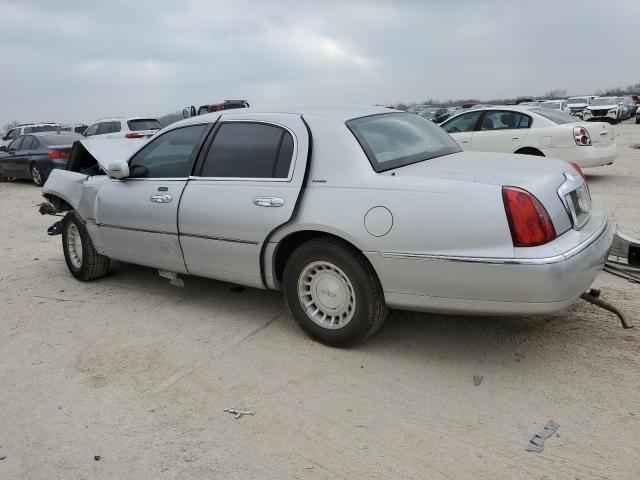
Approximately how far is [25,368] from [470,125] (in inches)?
348

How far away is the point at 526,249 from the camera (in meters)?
2.96

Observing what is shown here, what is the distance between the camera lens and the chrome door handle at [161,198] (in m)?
4.40

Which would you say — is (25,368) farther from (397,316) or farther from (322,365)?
(397,316)

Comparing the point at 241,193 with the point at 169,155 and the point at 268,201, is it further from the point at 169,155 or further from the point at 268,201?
the point at 169,155

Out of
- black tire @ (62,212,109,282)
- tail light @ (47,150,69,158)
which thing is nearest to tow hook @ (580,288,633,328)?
black tire @ (62,212,109,282)

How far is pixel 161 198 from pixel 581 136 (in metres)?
7.70

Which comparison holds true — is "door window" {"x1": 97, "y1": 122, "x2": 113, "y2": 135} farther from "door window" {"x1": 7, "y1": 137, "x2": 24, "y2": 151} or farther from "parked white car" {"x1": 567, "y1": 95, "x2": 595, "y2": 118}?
"parked white car" {"x1": 567, "y1": 95, "x2": 595, "y2": 118}

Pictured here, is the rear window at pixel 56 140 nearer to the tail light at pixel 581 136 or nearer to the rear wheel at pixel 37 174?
the rear wheel at pixel 37 174

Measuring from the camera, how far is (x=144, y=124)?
56.6 feet

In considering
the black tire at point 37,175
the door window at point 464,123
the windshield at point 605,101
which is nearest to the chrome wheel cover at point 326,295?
the door window at point 464,123

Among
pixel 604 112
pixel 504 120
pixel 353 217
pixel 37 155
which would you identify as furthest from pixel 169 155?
pixel 604 112

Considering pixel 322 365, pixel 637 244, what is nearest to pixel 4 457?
pixel 322 365

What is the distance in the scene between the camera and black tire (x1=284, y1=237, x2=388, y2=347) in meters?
3.46

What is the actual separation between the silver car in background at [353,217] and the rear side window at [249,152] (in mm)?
10
